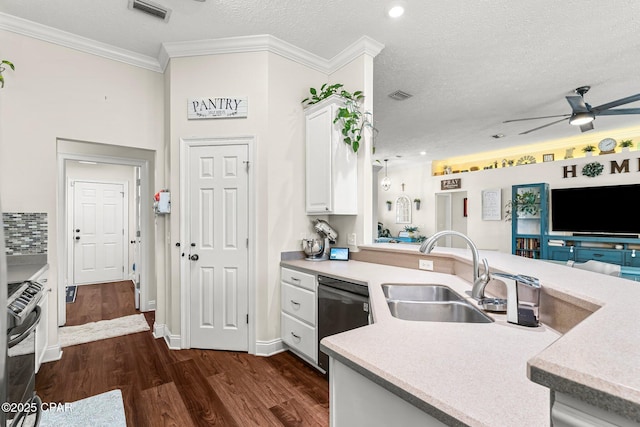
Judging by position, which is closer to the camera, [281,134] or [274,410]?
[274,410]

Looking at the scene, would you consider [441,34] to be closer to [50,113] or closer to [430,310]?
[430,310]

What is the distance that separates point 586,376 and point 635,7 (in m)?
3.28

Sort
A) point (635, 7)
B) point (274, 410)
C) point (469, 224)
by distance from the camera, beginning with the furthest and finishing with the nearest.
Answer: point (469, 224) < point (635, 7) < point (274, 410)

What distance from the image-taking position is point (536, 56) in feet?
9.77

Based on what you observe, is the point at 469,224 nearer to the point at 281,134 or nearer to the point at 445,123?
the point at 445,123

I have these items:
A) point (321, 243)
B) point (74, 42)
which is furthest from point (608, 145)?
point (74, 42)

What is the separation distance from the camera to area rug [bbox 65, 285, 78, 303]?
4480mm

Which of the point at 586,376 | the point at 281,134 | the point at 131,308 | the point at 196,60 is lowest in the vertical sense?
the point at 131,308

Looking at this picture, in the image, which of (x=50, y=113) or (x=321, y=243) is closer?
(x=50, y=113)

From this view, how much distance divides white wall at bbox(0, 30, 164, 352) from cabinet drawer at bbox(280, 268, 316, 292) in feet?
6.61

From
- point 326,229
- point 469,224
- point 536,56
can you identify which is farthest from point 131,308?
point 469,224

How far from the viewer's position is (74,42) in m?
2.73

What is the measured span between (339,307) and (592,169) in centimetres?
562

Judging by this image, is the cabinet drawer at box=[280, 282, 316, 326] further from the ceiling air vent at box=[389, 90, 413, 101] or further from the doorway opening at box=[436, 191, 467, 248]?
the doorway opening at box=[436, 191, 467, 248]
